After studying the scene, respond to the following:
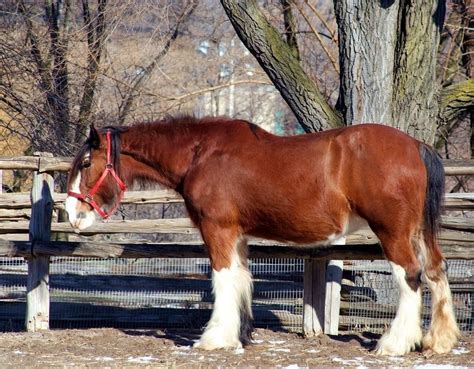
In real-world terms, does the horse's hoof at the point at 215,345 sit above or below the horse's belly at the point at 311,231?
below

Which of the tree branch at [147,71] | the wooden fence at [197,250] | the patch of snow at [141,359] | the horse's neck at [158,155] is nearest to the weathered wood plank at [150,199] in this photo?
the wooden fence at [197,250]

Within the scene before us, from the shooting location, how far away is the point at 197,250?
819 cm

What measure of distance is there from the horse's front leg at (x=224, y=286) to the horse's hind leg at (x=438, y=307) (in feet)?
5.14

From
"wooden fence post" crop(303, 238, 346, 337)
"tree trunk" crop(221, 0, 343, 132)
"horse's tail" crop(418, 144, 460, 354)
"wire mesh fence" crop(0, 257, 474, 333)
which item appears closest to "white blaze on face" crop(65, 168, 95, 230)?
"wooden fence post" crop(303, 238, 346, 337)

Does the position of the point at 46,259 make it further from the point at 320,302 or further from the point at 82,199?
the point at 320,302

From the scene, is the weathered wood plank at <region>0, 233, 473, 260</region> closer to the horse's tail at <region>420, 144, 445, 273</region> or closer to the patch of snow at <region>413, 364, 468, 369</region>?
the horse's tail at <region>420, 144, 445, 273</region>

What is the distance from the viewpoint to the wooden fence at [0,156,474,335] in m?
8.02

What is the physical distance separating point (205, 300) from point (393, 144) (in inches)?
151

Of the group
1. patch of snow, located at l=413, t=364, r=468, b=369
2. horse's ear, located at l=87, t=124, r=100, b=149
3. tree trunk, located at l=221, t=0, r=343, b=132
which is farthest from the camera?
tree trunk, located at l=221, t=0, r=343, b=132

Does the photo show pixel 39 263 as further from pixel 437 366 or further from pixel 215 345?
pixel 437 366

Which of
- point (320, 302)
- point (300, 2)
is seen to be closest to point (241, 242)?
point (320, 302)

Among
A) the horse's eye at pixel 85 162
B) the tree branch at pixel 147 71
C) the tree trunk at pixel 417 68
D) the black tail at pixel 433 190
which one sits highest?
the tree branch at pixel 147 71

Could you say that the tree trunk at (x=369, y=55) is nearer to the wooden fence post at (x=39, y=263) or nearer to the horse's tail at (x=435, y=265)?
the horse's tail at (x=435, y=265)

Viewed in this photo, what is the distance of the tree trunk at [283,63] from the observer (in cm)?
955
